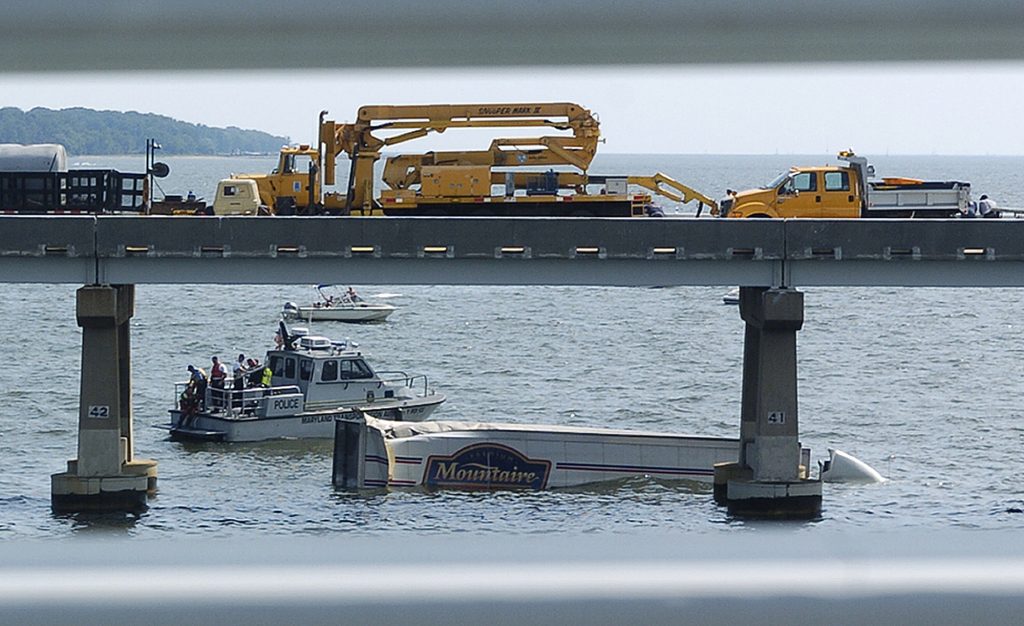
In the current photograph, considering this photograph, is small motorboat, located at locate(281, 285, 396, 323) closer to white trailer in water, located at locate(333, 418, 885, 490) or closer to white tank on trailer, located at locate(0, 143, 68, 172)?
white tank on trailer, located at locate(0, 143, 68, 172)

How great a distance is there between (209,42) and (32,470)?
2654 cm

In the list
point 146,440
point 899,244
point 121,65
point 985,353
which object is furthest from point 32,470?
point 985,353

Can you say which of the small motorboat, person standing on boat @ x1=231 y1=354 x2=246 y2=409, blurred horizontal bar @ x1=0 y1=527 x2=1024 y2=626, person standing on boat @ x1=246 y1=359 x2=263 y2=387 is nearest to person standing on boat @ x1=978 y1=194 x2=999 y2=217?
person standing on boat @ x1=246 y1=359 x2=263 y2=387

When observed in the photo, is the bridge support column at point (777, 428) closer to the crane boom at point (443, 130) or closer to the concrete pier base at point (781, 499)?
the concrete pier base at point (781, 499)

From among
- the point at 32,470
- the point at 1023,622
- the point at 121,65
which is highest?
the point at 121,65

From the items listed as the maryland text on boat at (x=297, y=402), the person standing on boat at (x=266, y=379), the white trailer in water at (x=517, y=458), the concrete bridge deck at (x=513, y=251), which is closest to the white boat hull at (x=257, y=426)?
the maryland text on boat at (x=297, y=402)

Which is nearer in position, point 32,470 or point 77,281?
point 77,281

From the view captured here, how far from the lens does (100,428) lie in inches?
840

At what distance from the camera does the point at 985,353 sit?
4550 cm

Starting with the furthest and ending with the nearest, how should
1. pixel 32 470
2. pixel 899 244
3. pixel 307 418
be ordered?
pixel 307 418
pixel 32 470
pixel 899 244

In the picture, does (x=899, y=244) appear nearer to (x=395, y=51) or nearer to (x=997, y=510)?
(x=997, y=510)

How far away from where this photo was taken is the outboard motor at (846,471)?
25.4 meters

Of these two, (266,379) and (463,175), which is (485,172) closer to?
(463,175)

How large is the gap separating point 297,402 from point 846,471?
34.0 ft
